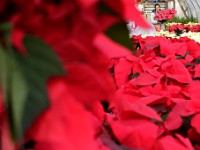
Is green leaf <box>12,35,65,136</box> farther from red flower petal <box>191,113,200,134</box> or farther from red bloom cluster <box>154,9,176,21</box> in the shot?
red bloom cluster <box>154,9,176,21</box>

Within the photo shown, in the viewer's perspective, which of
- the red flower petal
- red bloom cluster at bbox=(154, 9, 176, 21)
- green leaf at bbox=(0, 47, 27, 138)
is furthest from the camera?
red bloom cluster at bbox=(154, 9, 176, 21)

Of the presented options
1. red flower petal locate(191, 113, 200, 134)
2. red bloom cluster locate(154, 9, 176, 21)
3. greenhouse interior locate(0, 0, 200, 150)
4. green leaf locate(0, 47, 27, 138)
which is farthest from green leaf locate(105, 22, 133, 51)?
red bloom cluster locate(154, 9, 176, 21)

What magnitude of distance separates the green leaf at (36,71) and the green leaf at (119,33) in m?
0.08

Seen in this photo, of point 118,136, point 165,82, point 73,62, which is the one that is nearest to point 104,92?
point 73,62

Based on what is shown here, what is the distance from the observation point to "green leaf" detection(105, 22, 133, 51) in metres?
0.45

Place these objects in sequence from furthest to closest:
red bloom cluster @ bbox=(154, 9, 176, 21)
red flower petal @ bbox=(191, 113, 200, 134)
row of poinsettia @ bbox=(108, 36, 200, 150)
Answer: red bloom cluster @ bbox=(154, 9, 176, 21), red flower petal @ bbox=(191, 113, 200, 134), row of poinsettia @ bbox=(108, 36, 200, 150)

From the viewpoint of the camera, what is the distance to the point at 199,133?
738 millimetres

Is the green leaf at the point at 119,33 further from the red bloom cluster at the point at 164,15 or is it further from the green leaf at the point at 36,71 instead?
the red bloom cluster at the point at 164,15

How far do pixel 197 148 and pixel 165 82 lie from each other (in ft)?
1.29

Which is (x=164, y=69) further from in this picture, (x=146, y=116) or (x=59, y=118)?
(x=59, y=118)

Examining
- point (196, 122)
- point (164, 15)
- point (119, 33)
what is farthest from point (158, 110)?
point (164, 15)

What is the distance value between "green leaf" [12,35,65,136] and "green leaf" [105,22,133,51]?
0.08 metres

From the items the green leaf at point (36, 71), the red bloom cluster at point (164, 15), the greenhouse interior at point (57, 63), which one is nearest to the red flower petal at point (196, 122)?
the greenhouse interior at point (57, 63)

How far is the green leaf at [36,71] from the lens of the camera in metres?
0.39
